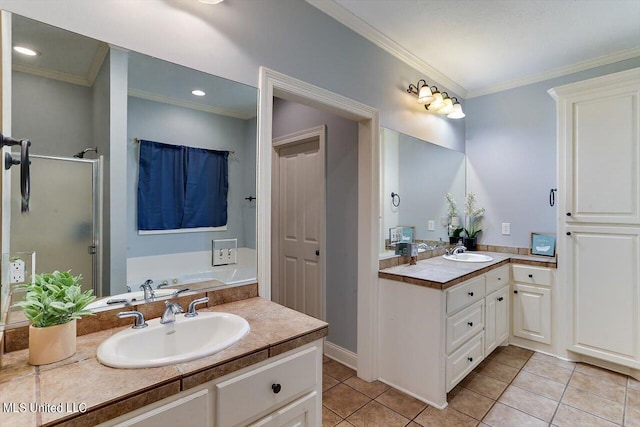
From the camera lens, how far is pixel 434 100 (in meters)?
2.78

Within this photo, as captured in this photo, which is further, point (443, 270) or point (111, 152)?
point (443, 270)

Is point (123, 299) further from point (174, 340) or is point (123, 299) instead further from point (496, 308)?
point (496, 308)

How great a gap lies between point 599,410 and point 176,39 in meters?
3.21

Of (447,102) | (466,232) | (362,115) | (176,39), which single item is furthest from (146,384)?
(466,232)

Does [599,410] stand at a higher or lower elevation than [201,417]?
lower

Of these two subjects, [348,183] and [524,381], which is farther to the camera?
[348,183]

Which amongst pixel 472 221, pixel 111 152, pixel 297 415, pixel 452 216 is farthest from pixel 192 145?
pixel 472 221

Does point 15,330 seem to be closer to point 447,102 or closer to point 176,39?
point 176,39

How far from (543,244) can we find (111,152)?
3507 mm

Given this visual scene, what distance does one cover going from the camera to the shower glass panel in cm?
109

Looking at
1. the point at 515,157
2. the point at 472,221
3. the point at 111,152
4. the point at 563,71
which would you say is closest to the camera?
the point at 111,152

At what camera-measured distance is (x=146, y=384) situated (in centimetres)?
84

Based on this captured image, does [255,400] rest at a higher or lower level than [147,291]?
lower

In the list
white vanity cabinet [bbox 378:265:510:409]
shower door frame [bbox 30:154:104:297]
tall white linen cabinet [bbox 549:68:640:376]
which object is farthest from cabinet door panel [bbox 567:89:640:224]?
shower door frame [bbox 30:154:104:297]
